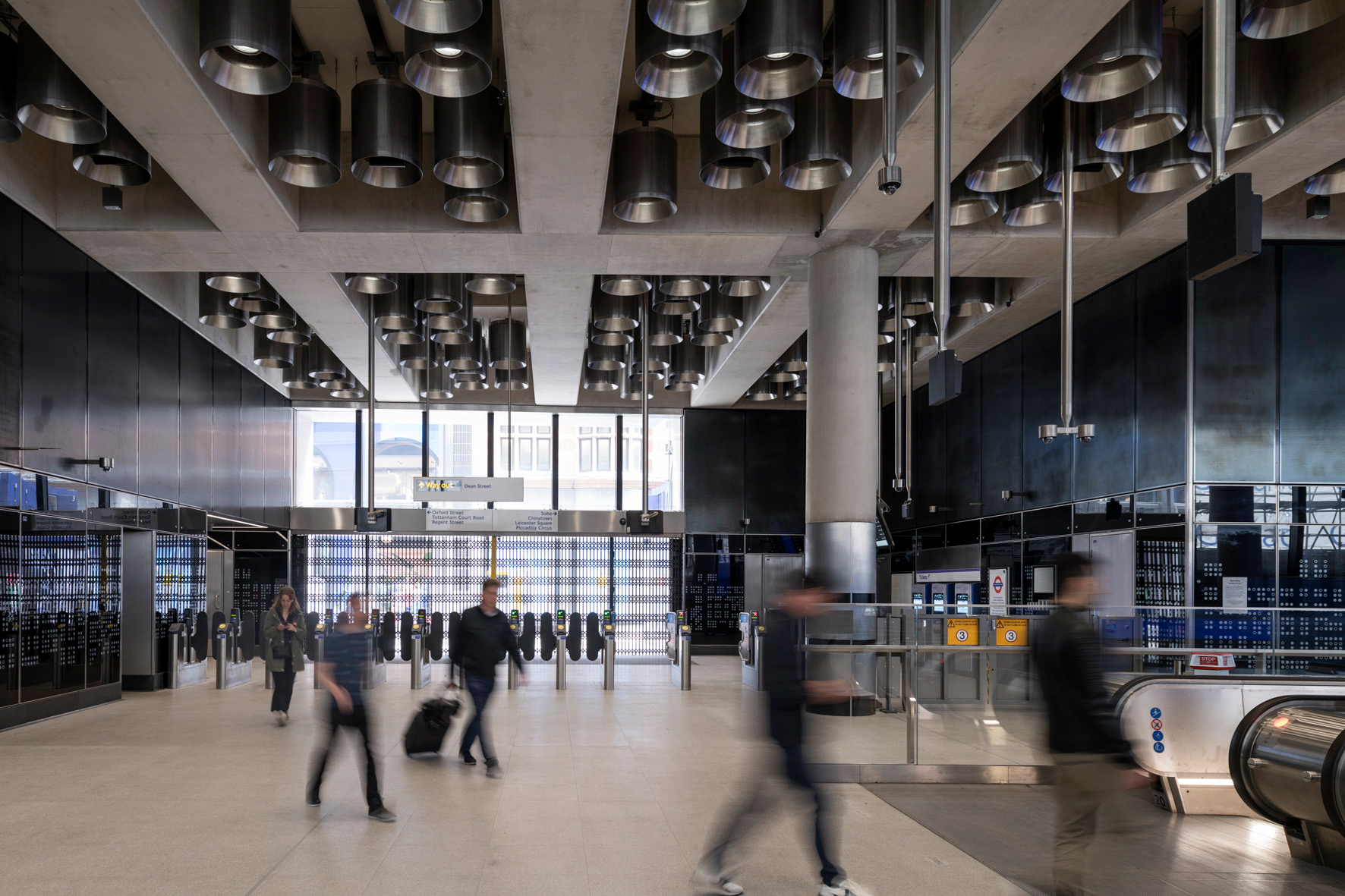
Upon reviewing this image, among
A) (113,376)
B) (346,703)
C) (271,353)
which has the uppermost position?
(271,353)

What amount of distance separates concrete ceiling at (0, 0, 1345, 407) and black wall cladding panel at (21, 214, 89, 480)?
292mm

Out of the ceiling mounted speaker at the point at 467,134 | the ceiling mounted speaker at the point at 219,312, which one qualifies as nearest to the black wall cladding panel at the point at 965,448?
the ceiling mounted speaker at the point at 467,134

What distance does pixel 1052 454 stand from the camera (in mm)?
12844

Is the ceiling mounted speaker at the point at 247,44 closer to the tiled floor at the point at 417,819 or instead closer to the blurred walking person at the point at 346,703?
the blurred walking person at the point at 346,703

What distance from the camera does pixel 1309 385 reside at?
9.88 meters

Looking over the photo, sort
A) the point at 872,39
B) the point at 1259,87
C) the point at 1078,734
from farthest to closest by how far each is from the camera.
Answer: the point at 1259,87 → the point at 872,39 → the point at 1078,734

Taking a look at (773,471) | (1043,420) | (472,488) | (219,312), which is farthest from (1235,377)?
(219,312)

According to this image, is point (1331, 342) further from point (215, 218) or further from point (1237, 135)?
point (215, 218)

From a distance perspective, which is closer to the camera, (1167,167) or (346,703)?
(346,703)

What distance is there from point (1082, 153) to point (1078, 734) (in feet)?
19.9

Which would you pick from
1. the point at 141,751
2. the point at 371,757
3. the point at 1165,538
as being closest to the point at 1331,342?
the point at 1165,538

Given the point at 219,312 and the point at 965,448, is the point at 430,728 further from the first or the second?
the point at 965,448

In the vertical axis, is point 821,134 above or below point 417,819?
above

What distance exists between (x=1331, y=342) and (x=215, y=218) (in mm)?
10832
